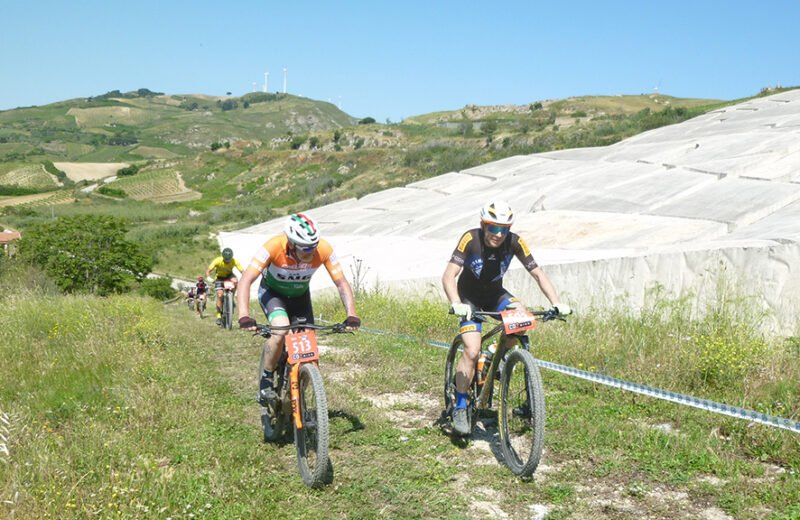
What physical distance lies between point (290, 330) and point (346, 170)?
7362 centimetres

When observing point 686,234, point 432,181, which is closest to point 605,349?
point 686,234

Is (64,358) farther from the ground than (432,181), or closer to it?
closer to it

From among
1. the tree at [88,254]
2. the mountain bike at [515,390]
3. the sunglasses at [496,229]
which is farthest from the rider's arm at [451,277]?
the tree at [88,254]

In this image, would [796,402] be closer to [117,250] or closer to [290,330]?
[290,330]

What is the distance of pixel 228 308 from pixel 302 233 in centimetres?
932

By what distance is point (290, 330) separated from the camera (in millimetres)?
5371

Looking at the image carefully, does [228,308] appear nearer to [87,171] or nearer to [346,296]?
[346,296]

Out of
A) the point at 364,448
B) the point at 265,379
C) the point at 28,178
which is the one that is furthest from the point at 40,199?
the point at 364,448

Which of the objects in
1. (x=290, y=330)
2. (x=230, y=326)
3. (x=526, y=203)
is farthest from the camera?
(x=526, y=203)

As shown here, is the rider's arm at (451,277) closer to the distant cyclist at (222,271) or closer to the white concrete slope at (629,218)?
the white concrete slope at (629,218)

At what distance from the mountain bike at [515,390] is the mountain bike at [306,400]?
1327mm

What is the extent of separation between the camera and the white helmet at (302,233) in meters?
5.35

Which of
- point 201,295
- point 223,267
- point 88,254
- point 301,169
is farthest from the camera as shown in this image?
point 301,169

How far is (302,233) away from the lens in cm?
538
